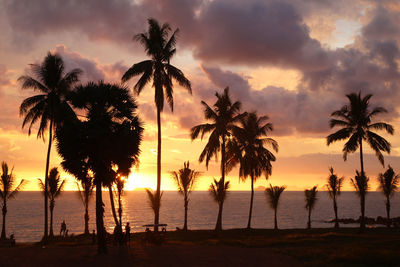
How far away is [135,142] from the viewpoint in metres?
25.1

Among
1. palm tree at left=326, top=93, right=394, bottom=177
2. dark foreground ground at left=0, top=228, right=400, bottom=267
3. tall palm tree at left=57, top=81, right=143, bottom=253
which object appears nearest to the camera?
dark foreground ground at left=0, top=228, right=400, bottom=267

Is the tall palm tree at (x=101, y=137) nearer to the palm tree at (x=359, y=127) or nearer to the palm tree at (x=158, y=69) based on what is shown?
the palm tree at (x=158, y=69)

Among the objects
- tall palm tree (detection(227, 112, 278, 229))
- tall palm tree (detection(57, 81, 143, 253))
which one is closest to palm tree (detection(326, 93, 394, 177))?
tall palm tree (detection(227, 112, 278, 229))

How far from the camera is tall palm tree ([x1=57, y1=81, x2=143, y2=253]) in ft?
79.0

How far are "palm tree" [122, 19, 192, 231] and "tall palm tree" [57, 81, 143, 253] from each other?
6651mm

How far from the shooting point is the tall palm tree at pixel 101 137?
2408 centimetres

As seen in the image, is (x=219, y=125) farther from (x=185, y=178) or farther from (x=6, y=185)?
(x=6, y=185)

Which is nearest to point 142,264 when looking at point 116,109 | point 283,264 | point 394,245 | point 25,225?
point 283,264

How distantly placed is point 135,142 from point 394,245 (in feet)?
61.9

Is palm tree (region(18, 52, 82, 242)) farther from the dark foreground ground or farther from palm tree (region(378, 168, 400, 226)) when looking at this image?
palm tree (region(378, 168, 400, 226))

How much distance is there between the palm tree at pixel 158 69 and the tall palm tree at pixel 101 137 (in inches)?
262

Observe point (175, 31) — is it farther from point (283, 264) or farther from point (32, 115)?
point (283, 264)

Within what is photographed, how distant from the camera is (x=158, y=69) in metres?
32.6

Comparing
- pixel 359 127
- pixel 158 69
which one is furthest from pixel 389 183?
pixel 158 69
